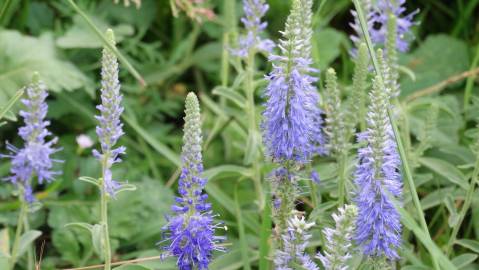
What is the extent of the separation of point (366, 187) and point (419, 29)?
2.72 meters

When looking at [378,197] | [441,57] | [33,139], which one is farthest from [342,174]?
[441,57]

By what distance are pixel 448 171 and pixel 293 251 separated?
945 millimetres

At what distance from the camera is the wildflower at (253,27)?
2820 mm

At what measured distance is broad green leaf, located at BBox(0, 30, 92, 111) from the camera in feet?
11.5

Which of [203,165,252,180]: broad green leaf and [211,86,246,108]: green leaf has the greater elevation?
[211,86,246,108]: green leaf

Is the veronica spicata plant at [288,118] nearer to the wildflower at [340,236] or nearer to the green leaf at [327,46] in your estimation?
the wildflower at [340,236]

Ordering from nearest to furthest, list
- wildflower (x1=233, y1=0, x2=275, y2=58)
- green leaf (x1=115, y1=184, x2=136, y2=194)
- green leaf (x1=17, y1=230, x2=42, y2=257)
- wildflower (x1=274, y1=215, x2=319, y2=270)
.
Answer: wildflower (x1=274, y1=215, x2=319, y2=270), green leaf (x1=115, y1=184, x2=136, y2=194), green leaf (x1=17, y1=230, x2=42, y2=257), wildflower (x1=233, y1=0, x2=275, y2=58)

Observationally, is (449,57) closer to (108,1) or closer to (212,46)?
(212,46)

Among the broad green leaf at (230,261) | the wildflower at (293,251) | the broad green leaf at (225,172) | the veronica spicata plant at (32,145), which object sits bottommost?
the broad green leaf at (230,261)

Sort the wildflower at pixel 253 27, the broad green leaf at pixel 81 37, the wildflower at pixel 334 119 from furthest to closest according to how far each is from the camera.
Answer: the broad green leaf at pixel 81 37 → the wildflower at pixel 253 27 → the wildflower at pixel 334 119

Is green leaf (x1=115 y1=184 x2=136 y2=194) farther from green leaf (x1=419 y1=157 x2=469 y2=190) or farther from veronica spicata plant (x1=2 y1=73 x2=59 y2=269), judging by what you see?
green leaf (x1=419 y1=157 x2=469 y2=190)

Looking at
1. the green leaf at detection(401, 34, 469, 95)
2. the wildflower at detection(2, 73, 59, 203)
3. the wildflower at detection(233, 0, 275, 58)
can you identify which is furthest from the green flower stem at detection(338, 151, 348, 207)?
the green leaf at detection(401, 34, 469, 95)

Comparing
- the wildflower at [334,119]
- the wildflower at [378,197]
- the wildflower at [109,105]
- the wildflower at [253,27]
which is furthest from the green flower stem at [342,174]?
the wildflower at [109,105]

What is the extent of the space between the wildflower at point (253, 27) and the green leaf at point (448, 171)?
0.79 meters
